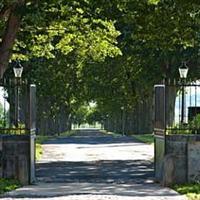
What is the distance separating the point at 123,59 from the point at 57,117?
29.2 metres

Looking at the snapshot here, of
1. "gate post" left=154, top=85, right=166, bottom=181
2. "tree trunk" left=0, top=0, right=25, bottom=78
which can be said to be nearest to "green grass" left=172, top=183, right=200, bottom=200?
"gate post" left=154, top=85, right=166, bottom=181

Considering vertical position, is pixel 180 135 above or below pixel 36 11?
below

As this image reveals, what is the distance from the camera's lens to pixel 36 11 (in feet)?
74.3

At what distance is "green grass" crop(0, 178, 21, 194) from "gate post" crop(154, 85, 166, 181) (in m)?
4.08

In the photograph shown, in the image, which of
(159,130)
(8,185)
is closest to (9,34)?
(159,130)

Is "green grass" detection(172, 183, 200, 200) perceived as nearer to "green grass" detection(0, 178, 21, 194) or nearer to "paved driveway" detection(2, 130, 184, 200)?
"paved driveway" detection(2, 130, 184, 200)

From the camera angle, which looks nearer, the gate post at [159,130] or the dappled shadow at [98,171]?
the gate post at [159,130]

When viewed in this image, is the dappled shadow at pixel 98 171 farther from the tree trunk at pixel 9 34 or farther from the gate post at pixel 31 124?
the tree trunk at pixel 9 34

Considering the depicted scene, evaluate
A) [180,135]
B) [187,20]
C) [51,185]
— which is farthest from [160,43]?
[51,185]

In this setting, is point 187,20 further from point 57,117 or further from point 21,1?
point 57,117

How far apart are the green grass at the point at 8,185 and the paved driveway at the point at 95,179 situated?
0.95ft

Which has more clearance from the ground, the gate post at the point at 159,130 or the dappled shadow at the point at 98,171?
the gate post at the point at 159,130

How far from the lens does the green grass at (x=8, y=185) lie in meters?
17.2

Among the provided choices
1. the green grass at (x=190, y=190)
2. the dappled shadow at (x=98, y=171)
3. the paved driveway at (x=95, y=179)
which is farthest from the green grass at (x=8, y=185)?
the green grass at (x=190, y=190)
